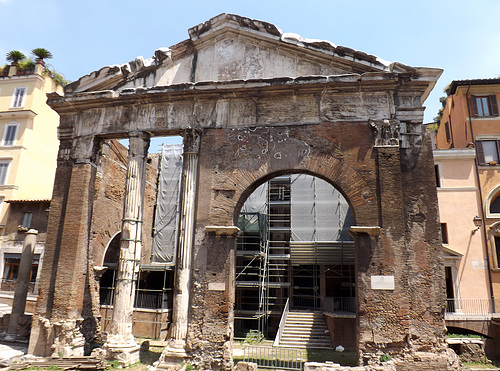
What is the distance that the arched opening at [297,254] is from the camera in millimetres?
17250

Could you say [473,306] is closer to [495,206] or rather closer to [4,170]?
[495,206]

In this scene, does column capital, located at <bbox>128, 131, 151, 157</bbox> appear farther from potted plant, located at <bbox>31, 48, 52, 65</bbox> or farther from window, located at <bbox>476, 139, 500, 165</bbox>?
potted plant, located at <bbox>31, 48, 52, 65</bbox>

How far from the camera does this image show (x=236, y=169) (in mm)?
10109

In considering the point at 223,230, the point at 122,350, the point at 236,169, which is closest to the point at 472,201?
the point at 236,169

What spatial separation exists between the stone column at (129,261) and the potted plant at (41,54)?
1896 centimetres

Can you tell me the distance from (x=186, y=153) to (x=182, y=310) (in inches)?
157

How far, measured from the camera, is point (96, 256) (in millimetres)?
12508

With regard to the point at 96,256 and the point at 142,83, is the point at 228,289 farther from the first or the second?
the point at 142,83

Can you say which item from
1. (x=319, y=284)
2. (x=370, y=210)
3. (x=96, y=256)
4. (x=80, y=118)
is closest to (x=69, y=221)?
(x=96, y=256)

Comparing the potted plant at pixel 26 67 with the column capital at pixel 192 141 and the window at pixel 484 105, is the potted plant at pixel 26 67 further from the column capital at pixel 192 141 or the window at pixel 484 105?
the window at pixel 484 105

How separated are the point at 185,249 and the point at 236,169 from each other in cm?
240

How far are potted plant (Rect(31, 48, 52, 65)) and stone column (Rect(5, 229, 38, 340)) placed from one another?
16.6 metres

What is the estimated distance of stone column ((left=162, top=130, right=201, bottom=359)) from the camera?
30.1ft

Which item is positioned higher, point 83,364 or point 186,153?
point 186,153
